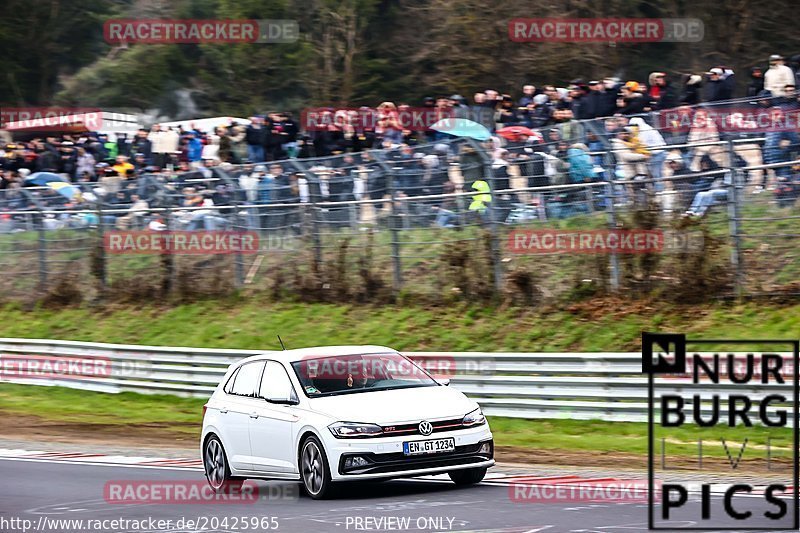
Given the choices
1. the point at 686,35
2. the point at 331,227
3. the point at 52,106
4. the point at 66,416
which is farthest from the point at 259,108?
the point at 66,416

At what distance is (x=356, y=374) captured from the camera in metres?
12.6

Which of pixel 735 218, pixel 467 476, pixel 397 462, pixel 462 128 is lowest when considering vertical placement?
pixel 467 476

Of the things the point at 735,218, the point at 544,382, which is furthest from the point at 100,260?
the point at 735,218

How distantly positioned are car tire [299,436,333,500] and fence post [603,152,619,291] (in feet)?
33.5

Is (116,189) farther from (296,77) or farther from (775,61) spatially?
(296,77)

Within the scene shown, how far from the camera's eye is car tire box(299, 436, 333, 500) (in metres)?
11.6

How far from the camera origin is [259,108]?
4962 centimetres

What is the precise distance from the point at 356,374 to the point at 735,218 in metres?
9.33

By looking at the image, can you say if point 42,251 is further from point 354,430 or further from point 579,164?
point 354,430

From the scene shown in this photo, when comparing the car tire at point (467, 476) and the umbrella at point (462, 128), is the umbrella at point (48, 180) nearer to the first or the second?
the umbrella at point (462, 128)

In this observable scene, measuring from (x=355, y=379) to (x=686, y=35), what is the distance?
25.1m

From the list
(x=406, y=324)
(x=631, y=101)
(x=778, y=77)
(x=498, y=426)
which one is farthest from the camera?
(x=406, y=324)

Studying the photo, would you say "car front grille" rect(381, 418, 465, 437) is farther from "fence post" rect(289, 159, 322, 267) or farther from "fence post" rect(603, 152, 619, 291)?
"fence post" rect(289, 159, 322, 267)

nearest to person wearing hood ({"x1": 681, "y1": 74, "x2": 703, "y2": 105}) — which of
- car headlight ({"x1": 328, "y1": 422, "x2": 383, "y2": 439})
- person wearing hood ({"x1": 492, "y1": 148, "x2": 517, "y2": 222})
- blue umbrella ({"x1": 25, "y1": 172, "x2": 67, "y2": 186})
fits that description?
person wearing hood ({"x1": 492, "y1": 148, "x2": 517, "y2": 222})
